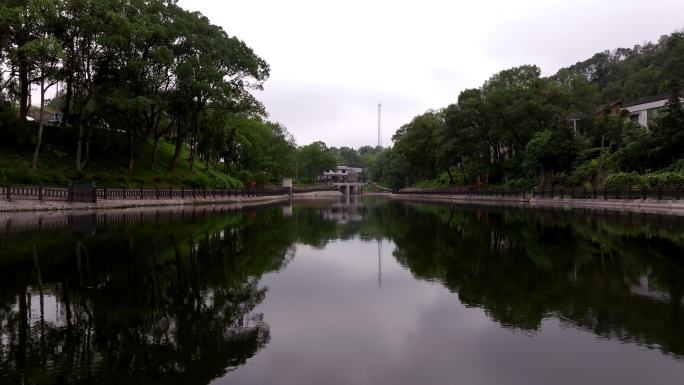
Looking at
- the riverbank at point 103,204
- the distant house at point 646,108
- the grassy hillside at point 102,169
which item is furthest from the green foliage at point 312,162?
the distant house at point 646,108

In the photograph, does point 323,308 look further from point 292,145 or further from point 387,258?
point 292,145

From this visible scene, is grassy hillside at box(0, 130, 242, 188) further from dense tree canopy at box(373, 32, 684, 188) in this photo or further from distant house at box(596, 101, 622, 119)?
distant house at box(596, 101, 622, 119)

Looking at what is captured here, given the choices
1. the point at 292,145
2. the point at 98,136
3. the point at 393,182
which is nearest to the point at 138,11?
the point at 98,136

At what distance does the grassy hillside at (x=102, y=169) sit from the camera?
35906 mm

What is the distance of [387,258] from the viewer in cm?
1405

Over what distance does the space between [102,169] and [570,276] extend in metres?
44.6

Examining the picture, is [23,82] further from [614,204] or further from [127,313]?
[614,204]

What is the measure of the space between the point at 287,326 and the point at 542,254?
31.7 ft

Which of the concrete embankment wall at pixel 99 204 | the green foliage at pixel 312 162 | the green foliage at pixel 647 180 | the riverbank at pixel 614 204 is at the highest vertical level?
the green foliage at pixel 312 162

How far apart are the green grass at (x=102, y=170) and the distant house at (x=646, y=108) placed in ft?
190

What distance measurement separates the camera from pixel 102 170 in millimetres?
44125

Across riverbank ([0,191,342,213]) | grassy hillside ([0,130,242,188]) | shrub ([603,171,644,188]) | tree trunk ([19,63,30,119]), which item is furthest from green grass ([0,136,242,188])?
shrub ([603,171,644,188])

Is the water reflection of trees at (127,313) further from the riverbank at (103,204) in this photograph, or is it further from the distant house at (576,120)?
the distant house at (576,120)

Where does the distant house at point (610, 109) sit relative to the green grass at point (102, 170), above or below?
above
